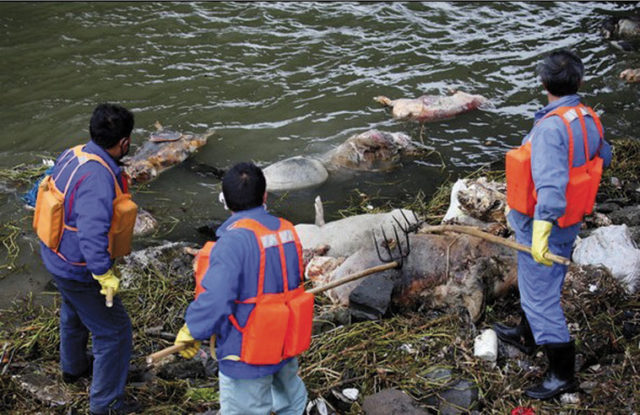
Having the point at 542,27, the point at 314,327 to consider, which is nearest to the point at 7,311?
the point at 314,327

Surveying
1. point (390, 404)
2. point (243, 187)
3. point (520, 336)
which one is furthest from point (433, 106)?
point (243, 187)

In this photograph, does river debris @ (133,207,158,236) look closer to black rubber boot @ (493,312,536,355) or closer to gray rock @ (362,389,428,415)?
gray rock @ (362,389,428,415)

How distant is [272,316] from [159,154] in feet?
16.5

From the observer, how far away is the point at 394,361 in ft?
14.0

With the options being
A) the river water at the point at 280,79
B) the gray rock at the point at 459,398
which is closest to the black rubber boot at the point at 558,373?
the gray rock at the point at 459,398

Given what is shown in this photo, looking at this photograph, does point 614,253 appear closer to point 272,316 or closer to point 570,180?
point 570,180

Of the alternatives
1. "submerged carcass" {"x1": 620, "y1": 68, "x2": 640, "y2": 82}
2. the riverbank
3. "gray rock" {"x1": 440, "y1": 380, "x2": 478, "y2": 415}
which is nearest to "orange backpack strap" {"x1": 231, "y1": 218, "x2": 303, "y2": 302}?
the riverbank

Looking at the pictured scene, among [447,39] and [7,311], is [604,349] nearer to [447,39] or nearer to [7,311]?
[7,311]

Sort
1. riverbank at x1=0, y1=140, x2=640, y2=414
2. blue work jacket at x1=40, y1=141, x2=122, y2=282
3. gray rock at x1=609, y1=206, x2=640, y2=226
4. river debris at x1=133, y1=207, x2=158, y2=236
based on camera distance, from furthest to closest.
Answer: river debris at x1=133, y1=207, x2=158, y2=236
gray rock at x1=609, y1=206, x2=640, y2=226
riverbank at x1=0, y1=140, x2=640, y2=414
blue work jacket at x1=40, y1=141, x2=122, y2=282

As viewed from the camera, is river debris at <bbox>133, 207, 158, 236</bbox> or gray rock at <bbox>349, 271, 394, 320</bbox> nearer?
gray rock at <bbox>349, 271, 394, 320</bbox>

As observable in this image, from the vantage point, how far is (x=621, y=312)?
456cm

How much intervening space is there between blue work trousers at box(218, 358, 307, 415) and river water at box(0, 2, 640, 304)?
315cm

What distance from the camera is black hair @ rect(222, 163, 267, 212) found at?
3.09 meters

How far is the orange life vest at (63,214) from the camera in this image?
3576mm
